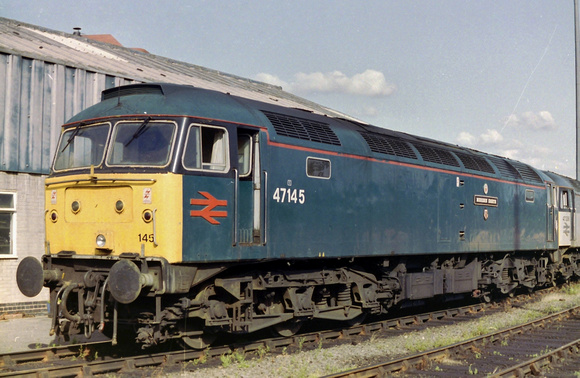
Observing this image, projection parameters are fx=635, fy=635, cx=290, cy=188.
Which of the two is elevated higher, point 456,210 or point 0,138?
point 0,138

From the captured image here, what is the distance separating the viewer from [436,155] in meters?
15.0

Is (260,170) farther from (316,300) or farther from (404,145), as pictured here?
(404,145)

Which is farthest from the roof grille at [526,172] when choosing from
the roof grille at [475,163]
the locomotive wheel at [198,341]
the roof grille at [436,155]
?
the locomotive wheel at [198,341]

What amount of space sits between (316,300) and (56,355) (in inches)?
179

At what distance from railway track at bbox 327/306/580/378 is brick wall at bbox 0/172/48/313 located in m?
9.14

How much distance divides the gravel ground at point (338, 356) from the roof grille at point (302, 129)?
3.59 meters

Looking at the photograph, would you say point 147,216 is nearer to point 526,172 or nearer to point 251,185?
point 251,185

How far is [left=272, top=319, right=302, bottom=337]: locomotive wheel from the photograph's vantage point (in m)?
11.2

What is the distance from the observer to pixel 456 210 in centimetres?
1541

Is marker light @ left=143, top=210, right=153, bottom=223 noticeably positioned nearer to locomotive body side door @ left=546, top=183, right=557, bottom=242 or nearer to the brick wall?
the brick wall

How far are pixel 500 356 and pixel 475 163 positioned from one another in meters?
6.98

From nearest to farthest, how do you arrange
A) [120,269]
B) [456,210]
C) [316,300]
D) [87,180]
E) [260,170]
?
[120,269], [87,180], [260,170], [316,300], [456,210]

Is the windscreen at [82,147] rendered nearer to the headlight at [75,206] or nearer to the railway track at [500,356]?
the headlight at [75,206]

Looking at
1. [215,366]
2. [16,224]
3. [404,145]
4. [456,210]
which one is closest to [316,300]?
[215,366]
